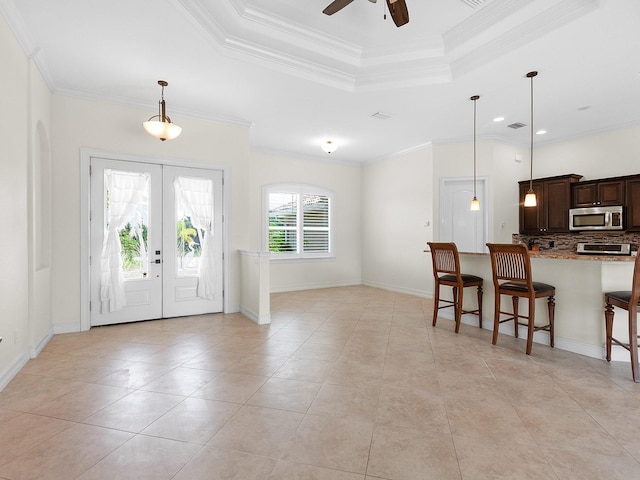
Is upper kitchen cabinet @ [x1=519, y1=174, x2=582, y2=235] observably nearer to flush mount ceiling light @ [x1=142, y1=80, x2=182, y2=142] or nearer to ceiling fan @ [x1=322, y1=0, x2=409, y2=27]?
ceiling fan @ [x1=322, y1=0, x2=409, y2=27]

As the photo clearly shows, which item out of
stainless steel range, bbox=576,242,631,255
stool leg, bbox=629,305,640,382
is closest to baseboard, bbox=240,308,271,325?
stool leg, bbox=629,305,640,382

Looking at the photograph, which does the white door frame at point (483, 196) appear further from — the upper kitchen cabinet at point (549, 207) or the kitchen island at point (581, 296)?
the kitchen island at point (581, 296)

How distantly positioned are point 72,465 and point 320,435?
1295 millimetres

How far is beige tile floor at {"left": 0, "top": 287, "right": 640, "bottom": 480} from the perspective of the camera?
169 centimetres

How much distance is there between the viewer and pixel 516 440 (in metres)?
1.89

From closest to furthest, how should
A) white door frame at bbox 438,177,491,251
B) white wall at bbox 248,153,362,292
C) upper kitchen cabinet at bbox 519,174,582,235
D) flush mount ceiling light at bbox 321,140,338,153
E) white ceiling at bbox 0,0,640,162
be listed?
white ceiling at bbox 0,0,640,162, upper kitchen cabinet at bbox 519,174,582,235, white door frame at bbox 438,177,491,251, flush mount ceiling light at bbox 321,140,338,153, white wall at bbox 248,153,362,292

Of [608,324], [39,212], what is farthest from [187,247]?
[608,324]

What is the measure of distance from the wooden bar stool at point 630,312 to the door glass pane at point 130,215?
5139 millimetres

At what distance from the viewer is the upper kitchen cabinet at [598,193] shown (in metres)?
4.98

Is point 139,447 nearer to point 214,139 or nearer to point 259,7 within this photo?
point 259,7

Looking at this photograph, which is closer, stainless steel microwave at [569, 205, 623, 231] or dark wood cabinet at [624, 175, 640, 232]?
dark wood cabinet at [624, 175, 640, 232]

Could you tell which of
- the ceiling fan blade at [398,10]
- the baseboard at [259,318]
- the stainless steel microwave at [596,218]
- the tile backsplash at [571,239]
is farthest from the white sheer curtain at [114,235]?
the stainless steel microwave at [596,218]

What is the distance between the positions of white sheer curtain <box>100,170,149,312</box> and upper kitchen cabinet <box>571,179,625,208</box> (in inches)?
267

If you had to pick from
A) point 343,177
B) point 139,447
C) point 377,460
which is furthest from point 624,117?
point 139,447
